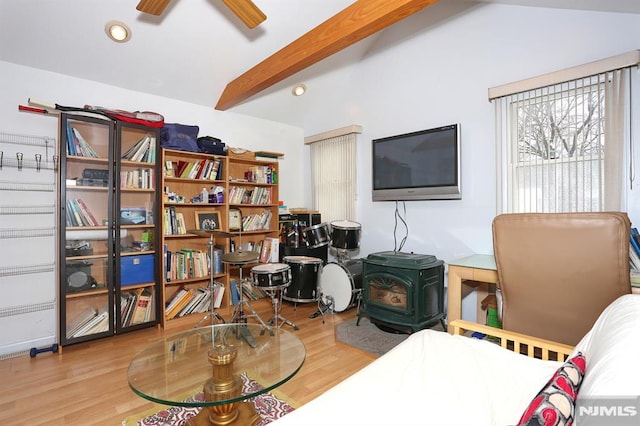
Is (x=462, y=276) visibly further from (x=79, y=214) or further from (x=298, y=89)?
(x=79, y=214)

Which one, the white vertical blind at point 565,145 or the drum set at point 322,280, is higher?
the white vertical blind at point 565,145

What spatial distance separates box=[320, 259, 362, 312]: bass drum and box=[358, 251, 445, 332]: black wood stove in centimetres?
27

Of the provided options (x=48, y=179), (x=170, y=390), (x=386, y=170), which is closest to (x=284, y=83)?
(x=386, y=170)

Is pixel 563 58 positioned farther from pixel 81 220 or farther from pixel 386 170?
pixel 81 220

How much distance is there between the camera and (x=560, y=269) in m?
1.41

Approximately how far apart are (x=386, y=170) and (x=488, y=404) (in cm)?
270

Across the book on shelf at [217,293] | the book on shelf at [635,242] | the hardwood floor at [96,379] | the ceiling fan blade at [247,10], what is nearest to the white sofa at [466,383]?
the hardwood floor at [96,379]

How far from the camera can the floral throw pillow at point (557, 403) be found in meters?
0.64

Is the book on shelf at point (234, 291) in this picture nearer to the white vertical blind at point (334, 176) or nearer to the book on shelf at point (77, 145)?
the white vertical blind at point (334, 176)

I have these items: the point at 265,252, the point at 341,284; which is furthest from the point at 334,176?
the point at 341,284

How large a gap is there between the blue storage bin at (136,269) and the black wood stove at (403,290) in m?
2.11

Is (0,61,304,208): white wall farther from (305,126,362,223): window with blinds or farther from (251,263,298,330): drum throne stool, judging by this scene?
(251,263,298,330): drum throne stool

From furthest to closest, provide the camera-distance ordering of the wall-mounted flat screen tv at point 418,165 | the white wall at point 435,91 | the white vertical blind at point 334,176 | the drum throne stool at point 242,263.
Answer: the white vertical blind at point 334,176, the wall-mounted flat screen tv at point 418,165, the white wall at point 435,91, the drum throne stool at point 242,263

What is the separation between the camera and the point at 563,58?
2.32 meters
